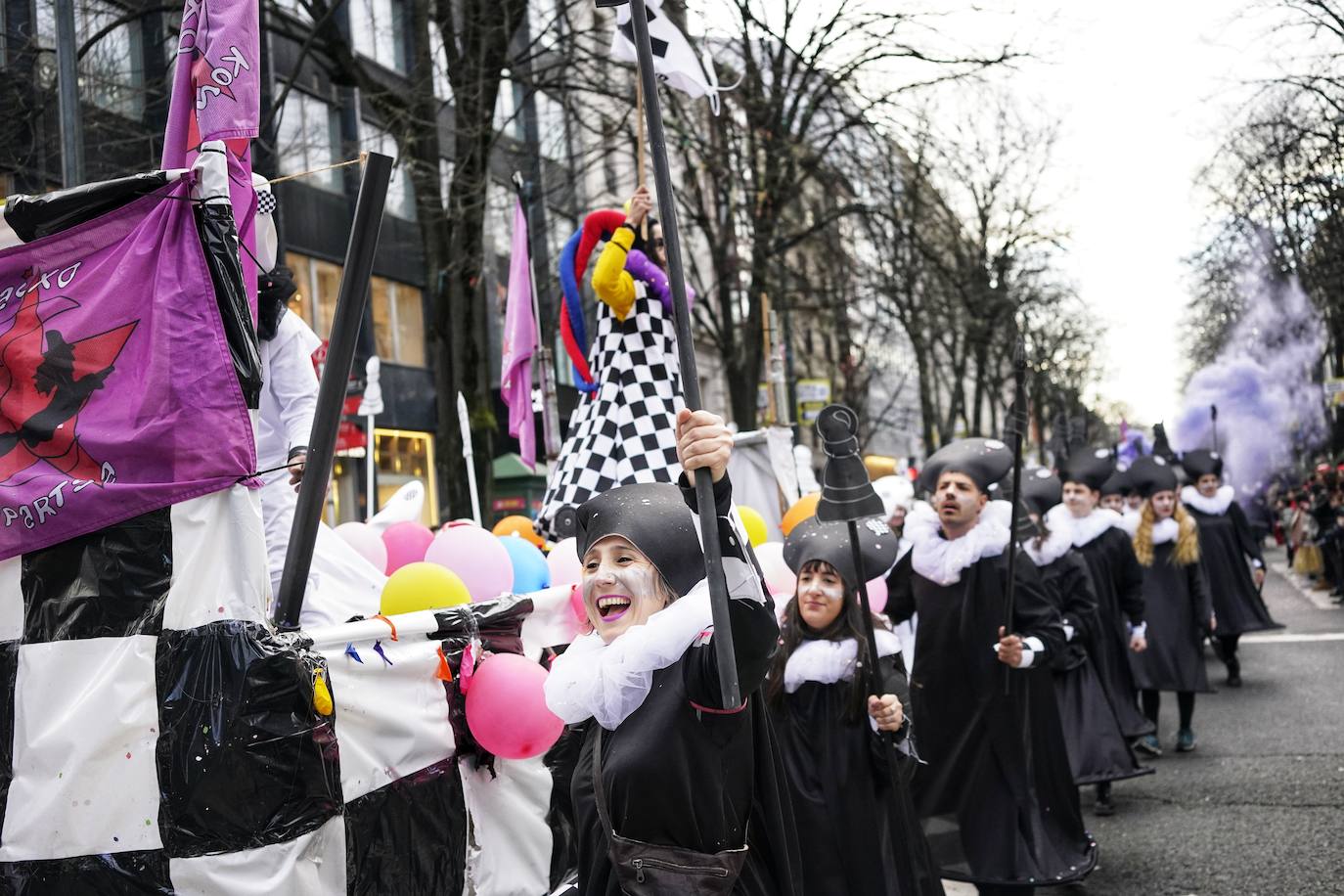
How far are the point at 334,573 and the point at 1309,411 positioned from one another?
36.1 meters

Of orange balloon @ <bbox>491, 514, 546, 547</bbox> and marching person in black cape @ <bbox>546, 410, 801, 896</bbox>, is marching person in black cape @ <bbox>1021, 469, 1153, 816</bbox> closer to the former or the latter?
orange balloon @ <bbox>491, 514, 546, 547</bbox>

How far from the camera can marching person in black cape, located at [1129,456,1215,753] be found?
9.23 meters

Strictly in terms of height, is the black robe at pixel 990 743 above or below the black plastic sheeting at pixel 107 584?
below

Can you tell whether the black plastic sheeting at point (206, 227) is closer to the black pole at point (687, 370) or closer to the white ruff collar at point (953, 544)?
the black pole at point (687, 370)

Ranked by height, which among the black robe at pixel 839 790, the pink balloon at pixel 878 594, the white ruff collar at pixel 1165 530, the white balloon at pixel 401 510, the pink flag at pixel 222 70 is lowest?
the black robe at pixel 839 790

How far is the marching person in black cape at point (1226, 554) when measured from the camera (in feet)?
38.2

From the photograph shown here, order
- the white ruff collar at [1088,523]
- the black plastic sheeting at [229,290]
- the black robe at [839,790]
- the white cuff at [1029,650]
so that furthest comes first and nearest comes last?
the white ruff collar at [1088,523]
the white cuff at [1029,650]
the black robe at [839,790]
the black plastic sheeting at [229,290]

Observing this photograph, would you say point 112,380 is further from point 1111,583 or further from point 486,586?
point 1111,583

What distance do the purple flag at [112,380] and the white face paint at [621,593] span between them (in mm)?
920

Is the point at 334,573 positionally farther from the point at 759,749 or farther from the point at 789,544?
the point at 759,749

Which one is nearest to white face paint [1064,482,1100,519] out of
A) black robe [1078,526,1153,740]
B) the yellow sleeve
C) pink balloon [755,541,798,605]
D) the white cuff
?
black robe [1078,526,1153,740]

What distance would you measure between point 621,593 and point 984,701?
2.76 metres

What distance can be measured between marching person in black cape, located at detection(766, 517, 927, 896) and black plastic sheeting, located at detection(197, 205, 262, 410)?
2.03 m

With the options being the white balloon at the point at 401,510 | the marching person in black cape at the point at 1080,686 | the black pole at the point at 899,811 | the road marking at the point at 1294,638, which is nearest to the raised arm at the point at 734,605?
the black pole at the point at 899,811
